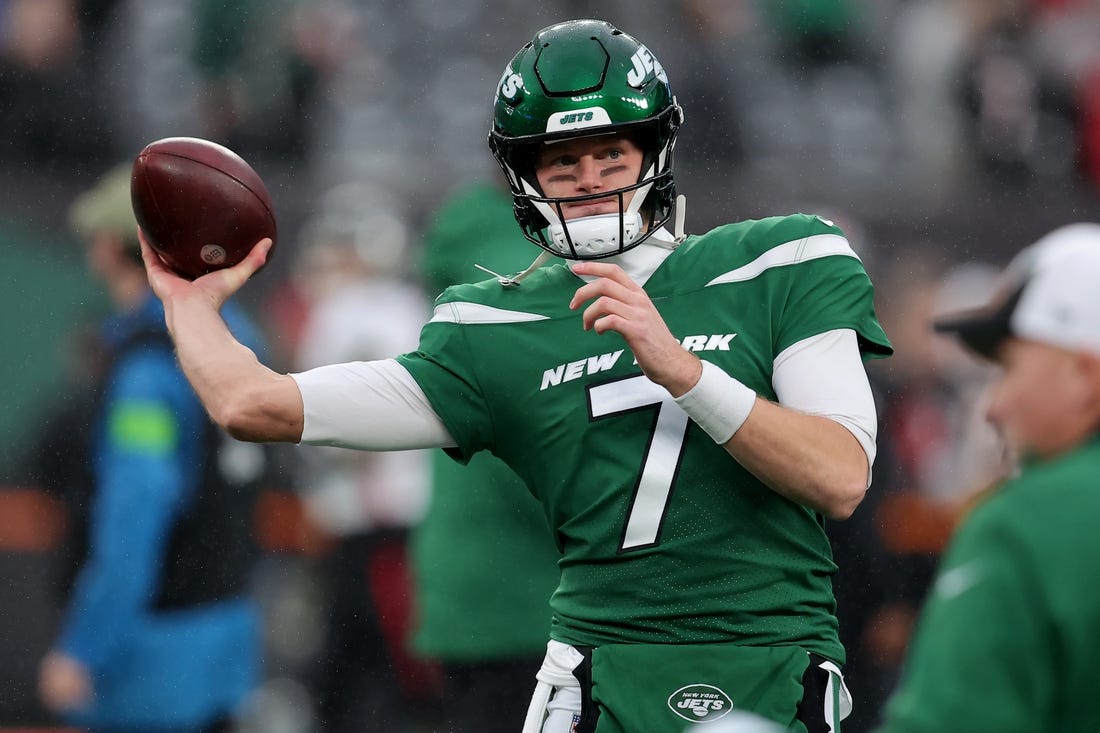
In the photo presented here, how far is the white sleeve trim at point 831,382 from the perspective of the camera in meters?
2.51

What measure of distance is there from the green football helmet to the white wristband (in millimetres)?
382

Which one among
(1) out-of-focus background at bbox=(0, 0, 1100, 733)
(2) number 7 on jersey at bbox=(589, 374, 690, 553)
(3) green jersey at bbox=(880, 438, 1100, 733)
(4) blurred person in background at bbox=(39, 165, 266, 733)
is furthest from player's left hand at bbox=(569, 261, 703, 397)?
(1) out-of-focus background at bbox=(0, 0, 1100, 733)

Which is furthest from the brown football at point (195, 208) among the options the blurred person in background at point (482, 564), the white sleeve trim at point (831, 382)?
the blurred person in background at point (482, 564)

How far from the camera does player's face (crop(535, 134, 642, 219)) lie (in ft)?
8.87

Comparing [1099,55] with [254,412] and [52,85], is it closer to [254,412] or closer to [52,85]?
[52,85]

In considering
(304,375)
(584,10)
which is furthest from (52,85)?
(304,375)

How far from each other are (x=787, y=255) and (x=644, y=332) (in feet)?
1.36

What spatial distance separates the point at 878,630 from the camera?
5.67 metres

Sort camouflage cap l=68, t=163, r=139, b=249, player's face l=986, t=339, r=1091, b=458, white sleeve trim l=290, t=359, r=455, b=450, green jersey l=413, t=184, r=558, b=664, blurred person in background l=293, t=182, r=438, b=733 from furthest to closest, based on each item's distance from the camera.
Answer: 1. blurred person in background l=293, t=182, r=438, b=733
2. camouflage cap l=68, t=163, r=139, b=249
3. green jersey l=413, t=184, r=558, b=664
4. white sleeve trim l=290, t=359, r=455, b=450
5. player's face l=986, t=339, r=1091, b=458

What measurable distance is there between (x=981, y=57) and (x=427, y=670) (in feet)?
14.3

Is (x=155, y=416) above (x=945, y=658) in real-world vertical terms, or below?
below

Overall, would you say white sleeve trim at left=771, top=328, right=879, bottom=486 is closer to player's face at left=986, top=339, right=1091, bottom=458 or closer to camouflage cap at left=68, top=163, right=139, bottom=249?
player's face at left=986, top=339, right=1091, bottom=458

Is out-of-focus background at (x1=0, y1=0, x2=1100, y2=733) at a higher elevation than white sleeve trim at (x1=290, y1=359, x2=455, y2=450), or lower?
lower

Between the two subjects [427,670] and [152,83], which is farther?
[152,83]
